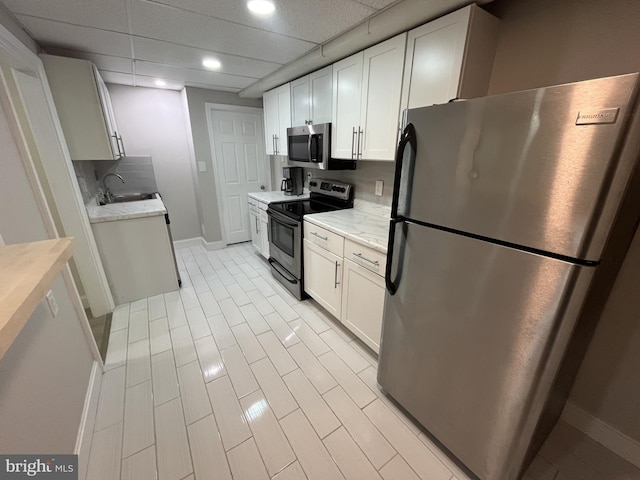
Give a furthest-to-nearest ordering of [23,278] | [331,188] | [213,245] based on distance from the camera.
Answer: [213,245] < [331,188] < [23,278]

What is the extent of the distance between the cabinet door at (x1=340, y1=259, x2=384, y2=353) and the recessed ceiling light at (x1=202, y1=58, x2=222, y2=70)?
2215 mm

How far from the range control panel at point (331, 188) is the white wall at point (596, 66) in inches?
57.0

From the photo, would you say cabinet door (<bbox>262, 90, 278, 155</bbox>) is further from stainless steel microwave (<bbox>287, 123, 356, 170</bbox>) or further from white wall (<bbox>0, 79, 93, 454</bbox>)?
white wall (<bbox>0, 79, 93, 454</bbox>)

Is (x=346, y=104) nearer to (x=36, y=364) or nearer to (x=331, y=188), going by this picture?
(x=331, y=188)

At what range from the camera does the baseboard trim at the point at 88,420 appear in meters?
1.25

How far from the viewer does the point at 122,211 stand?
2586 millimetres

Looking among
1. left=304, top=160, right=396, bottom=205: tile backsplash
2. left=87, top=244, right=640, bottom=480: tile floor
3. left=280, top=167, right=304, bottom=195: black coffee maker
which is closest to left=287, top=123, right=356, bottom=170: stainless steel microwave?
left=304, top=160, right=396, bottom=205: tile backsplash

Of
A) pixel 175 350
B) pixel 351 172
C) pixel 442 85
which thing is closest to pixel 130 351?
pixel 175 350

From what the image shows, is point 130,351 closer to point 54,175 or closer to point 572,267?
point 54,175

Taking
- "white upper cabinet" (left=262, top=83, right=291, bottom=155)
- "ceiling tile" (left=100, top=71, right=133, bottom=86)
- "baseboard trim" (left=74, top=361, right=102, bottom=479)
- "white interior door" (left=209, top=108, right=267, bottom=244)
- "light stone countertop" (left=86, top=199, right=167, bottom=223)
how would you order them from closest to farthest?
"baseboard trim" (left=74, top=361, right=102, bottom=479), "light stone countertop" (left=86, top=199, right=167, bottom=223), "ceiling tile" (left=100, top=71, right=133, bottom=86), "white upper cabinet" (left=262, top=83, right=291, bottom=155), "white interior door" (left=209, top=108, right=267, bottom=244)

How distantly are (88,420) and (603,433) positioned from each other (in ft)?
9.28

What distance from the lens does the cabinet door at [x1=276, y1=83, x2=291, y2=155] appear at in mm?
2904

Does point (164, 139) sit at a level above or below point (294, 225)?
above

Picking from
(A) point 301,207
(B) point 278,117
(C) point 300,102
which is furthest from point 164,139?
(A) point 301,207
